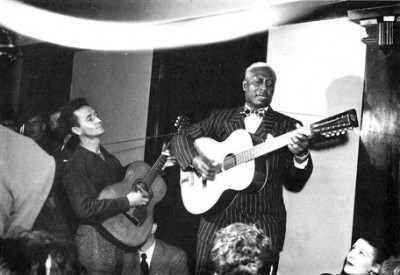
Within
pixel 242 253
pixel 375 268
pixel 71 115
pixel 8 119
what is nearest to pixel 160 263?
pixel 71 115

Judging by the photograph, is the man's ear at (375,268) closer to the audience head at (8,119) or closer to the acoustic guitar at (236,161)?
the acoustic guitar at (236,161)

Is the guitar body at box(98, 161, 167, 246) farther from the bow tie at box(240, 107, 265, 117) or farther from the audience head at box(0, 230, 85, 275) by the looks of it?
the audience head at box(0, 230, 85, 275)

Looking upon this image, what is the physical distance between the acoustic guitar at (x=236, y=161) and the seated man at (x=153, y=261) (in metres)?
0.35

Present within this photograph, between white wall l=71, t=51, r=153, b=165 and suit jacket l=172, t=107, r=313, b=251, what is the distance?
124cm

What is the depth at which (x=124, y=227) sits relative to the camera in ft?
10.1

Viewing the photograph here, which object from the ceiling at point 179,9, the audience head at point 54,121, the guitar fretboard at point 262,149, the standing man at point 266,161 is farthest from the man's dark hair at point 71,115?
the guitar fretboard at point 262,149

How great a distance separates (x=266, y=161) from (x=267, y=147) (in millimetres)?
99

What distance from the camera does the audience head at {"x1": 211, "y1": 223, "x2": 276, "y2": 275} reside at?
169cm

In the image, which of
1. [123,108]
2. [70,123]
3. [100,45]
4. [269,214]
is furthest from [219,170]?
[100,45]

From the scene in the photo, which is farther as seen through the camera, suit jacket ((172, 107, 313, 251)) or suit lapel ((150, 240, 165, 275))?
suit lapel ((150, 240, 165, 275))

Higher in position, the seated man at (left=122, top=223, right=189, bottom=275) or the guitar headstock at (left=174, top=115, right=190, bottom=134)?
the guitar headstock at (left=174, top=115, right=190, bottom=134)

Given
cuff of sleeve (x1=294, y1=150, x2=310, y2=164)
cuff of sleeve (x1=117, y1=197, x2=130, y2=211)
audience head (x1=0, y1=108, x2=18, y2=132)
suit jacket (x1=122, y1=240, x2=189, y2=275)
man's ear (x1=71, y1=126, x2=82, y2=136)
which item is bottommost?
suit jacket (x1=122, y1=240, x2=189, y2=275)

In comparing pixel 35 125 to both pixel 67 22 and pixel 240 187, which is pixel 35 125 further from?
pixel 240 187

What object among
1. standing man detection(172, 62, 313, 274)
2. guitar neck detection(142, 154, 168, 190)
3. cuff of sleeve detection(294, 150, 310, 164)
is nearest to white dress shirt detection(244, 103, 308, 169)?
standing man detection(172, 62, 313, 274)
